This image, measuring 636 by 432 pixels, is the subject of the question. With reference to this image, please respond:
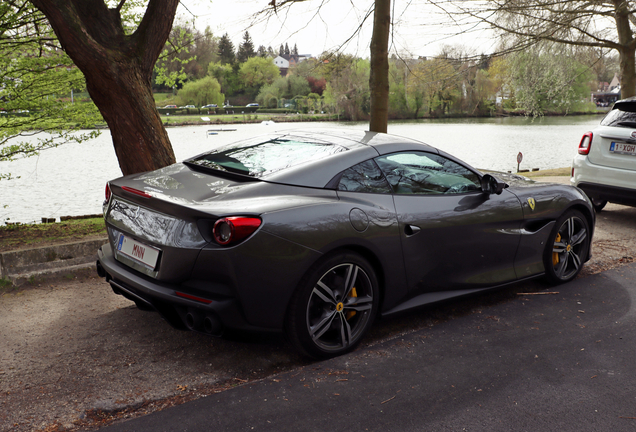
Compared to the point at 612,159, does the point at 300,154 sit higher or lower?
higher

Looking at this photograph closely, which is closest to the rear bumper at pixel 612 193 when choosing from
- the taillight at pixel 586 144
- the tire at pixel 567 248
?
the taillight at pixel 586 144

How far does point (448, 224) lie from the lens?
3.78 metres

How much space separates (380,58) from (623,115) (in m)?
3.62

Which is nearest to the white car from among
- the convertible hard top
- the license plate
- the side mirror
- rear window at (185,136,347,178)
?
the side mirror

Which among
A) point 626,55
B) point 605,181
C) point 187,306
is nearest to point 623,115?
point 605,181

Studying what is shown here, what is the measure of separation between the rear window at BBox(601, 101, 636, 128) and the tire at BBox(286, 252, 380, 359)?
5.61 metres

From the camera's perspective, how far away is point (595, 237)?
689 centimetres

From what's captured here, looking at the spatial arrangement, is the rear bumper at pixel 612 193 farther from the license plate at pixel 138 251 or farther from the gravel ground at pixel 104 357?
the license plate at pixel 138 251

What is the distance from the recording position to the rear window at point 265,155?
138 inches

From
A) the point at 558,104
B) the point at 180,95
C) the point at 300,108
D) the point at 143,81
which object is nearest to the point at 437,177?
the point at 143,81

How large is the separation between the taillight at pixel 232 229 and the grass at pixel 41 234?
12.5 ft

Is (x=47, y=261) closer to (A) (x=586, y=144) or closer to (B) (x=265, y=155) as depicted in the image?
(B) (x=265, y=155)

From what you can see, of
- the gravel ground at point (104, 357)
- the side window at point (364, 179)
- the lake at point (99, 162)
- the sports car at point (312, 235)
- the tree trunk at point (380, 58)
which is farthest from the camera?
the lake at point (99, 162)

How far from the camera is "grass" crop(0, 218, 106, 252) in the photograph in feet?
19.7
